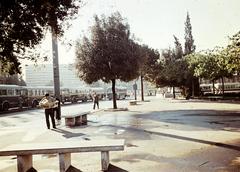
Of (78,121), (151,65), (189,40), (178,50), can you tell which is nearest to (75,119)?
(78,121)

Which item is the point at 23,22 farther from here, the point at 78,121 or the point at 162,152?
the point at 78,121

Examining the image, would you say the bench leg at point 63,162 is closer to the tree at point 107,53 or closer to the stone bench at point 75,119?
the stone bench at point 75,119

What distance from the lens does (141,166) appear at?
898cm

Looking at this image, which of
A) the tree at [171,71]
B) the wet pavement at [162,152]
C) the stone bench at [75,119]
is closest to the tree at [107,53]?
the stone bench at [75,119]

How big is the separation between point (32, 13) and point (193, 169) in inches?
225

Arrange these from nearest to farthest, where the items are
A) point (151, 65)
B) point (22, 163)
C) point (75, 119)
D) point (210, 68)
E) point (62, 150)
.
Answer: point (62, 150) → point (22, 163) → point (75, 119) → point (210, 68) → point (151, 65)

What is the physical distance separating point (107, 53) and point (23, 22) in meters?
22.1

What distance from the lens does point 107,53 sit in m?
32.0

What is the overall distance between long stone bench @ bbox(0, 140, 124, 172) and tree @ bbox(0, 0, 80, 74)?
110 inches

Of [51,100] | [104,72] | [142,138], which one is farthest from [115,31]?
[142,138]

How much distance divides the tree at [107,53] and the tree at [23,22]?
2062 centimetres

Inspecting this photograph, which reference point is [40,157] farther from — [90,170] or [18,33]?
[18,33]

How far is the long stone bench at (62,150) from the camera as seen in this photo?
8539 millimetres

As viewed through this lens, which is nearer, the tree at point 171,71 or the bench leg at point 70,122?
the bench leg at point 70,122
